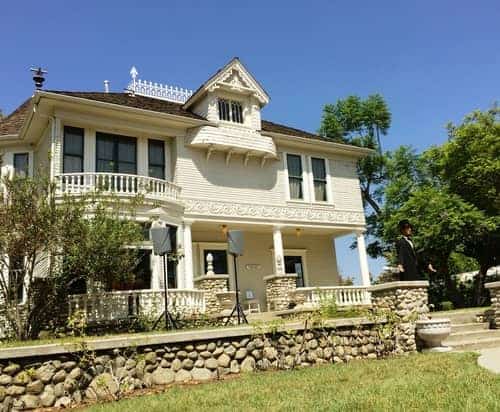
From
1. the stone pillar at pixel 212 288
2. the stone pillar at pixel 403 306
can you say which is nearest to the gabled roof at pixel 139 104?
the stone pillar at pixel 212 288

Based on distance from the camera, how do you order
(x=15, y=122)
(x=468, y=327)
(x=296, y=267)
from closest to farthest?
1. (x=468, y=327)
2. (x=15, y=122)
3. (x=296, y=267)

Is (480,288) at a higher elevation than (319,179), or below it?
below

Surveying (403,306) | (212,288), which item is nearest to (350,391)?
(403,306)

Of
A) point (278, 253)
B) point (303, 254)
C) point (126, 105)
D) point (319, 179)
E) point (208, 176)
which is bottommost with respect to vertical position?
point (278, 253)

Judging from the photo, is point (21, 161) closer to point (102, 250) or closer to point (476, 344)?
point (102, 250)

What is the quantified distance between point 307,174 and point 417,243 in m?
5.15

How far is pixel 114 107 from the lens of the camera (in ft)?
49.2

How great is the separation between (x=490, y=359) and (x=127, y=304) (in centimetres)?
848

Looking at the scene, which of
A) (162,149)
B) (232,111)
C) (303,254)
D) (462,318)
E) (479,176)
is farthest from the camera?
(303,254)

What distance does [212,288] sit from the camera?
14.7 meters

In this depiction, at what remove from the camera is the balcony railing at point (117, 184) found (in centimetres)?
1362

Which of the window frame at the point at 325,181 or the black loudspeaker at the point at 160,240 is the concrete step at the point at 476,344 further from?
the window frame at the point at 325,181

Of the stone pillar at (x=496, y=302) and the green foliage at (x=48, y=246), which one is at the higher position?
the green foliage at (x=48, y=246)

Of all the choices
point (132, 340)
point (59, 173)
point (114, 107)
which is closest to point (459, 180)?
point (114, 107)
